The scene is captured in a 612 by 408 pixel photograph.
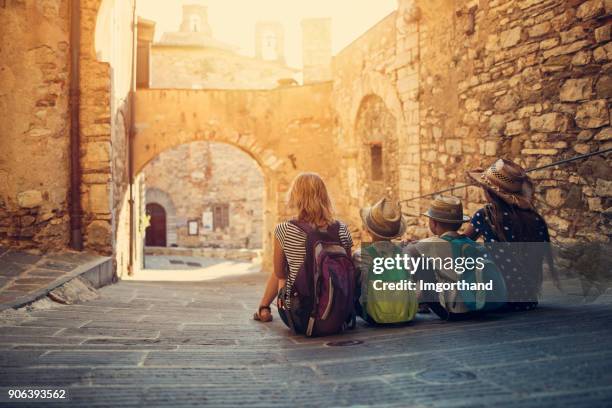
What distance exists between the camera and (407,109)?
25.5 ft

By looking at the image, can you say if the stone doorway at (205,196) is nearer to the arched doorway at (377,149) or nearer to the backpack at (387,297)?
the arched doorway at (377,149)

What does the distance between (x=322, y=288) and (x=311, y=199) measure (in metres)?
0.51

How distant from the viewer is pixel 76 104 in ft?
20.0

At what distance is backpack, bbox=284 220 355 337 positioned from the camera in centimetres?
321

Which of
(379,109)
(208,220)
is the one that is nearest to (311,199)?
(379,109)

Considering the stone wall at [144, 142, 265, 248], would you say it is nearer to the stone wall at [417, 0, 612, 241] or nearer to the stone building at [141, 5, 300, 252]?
the stone building at [141, 5, 300, 252]

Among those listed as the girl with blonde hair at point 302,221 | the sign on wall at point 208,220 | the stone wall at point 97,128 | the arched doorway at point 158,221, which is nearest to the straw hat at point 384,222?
the girl with blonde hair at point 302,221

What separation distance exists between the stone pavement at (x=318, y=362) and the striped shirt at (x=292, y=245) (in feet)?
1.26

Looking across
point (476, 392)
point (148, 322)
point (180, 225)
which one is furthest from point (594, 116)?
point (180, 225)

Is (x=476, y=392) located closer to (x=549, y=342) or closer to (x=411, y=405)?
(x=411, y=405)

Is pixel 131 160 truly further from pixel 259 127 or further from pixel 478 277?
pixel 478 277

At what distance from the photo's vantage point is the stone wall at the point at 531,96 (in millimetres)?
4363

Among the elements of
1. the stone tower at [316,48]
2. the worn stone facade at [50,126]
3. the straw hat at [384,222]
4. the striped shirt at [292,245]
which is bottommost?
the striped shirt at [292,245]

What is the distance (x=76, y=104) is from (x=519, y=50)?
14.7 feet
